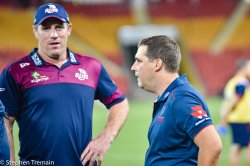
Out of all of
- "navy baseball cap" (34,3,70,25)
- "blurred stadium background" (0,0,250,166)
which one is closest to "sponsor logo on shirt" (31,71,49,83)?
"navy baseball cap" (34,3,70,25)

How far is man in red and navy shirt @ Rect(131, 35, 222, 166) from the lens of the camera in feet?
11.1

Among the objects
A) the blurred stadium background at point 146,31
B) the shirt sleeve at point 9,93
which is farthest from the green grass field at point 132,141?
the blurred stadium background at point 146,31

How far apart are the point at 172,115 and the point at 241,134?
6073mm

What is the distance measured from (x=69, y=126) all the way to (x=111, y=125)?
0.39 meters

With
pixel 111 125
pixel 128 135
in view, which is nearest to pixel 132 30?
pixel 128 135

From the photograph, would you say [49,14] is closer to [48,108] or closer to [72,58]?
[72,58]

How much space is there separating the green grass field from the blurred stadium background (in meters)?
7.67

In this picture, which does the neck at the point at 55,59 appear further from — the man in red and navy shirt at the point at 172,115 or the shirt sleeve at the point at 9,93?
the man in red and navy shirt at the point at 172,115

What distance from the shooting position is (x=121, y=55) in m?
28.8

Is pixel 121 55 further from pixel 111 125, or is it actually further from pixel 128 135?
pixel 111 125

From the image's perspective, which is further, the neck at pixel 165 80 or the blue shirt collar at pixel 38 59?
the blue shirt collar at pixel 38 59

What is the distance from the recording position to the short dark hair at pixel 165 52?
3639mm

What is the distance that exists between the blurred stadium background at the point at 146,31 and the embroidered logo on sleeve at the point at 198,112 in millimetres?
22477

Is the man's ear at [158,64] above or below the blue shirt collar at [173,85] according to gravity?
above
